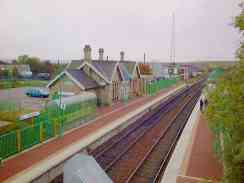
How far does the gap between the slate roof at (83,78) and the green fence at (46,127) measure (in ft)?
10.4

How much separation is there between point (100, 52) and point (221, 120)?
1314 inches

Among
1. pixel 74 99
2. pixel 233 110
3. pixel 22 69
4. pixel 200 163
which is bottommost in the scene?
pixel 200 163

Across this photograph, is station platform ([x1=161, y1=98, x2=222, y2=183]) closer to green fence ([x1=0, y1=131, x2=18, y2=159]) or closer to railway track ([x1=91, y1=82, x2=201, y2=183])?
railway track ([x1=91, y1=82, x2=201, y2=183])

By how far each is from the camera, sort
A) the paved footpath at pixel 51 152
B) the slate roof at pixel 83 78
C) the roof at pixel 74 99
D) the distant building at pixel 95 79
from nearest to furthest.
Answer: the paved footpath at pixel 51 152, the roof at pixel 74 99, the slate roof at pixel 83 78, the distant building at pixel 95 79

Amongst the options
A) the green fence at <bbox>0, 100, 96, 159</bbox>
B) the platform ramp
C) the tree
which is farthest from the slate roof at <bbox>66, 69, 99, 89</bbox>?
the tree

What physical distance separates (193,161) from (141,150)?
381 cm

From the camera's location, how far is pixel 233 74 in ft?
22.2

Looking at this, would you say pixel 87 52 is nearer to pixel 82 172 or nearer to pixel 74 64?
pixel 74 64

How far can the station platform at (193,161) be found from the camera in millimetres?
12698

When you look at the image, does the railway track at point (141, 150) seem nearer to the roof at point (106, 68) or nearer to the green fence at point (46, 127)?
the green fence at point (46, 127)

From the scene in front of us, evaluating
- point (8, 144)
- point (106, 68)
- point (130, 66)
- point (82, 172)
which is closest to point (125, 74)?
point (130, 66)

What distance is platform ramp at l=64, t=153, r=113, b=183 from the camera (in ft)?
23.2

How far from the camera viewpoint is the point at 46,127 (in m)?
17.5

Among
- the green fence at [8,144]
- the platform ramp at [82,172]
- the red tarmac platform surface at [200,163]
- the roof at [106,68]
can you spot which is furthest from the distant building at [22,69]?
the platform ramp at [82,172]
